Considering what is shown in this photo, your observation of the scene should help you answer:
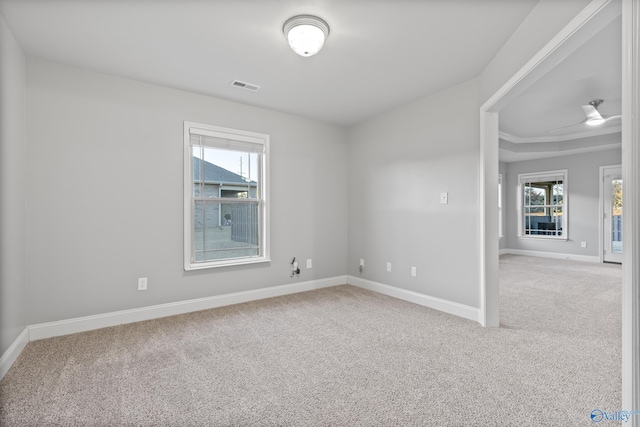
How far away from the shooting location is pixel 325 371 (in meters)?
2.12

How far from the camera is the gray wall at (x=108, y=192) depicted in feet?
8.87

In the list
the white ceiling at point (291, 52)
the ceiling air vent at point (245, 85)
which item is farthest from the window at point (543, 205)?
the ceiling air vent at point (245, 85)

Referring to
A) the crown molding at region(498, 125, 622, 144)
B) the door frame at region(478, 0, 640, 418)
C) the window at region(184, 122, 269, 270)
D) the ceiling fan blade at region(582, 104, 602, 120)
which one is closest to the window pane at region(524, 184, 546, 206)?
the crown molding at region(498, 125, 622, 144)

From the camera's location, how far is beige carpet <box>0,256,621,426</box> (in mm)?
1673

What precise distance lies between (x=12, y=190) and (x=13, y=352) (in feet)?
4.08

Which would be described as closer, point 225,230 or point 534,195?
point 225,230

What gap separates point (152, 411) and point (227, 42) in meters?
2.66

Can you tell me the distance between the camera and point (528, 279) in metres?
5.03

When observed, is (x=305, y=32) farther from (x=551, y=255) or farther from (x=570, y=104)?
(x=551, y=255)

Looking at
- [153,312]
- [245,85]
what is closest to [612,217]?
[245,85]

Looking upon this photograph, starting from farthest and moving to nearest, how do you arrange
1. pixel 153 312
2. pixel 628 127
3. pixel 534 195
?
pixel 534 195 < pixel 153 312 < pixel 628 127

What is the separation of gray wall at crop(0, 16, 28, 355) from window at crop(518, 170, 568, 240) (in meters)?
9.34

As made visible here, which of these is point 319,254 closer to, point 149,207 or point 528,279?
point 149,207
